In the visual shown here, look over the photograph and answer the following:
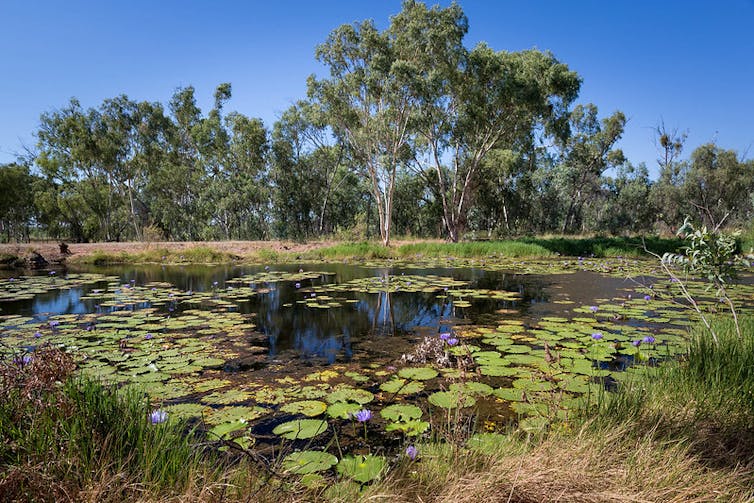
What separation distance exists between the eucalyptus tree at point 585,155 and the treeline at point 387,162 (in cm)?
11

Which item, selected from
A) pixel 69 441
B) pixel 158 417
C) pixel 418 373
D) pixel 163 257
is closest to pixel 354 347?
pixel 418 373

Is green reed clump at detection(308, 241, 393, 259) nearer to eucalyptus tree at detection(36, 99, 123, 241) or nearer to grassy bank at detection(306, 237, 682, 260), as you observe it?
grassy bank at detection(306, 237, 682, 260)

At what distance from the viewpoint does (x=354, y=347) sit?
4.74 metres

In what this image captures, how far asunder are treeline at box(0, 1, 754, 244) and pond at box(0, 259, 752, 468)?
12.9m

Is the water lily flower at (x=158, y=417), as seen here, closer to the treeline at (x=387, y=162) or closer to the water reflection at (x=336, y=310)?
the water reflection at (x=336, y=310)

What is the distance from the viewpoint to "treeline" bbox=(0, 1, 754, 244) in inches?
725

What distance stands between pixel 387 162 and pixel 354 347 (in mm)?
16728

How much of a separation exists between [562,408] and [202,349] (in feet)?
12.5

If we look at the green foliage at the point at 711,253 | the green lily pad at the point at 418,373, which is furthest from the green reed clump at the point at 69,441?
the green foliage at the point at 711,253

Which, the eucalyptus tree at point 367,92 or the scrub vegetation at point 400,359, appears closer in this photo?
the scrub vegetation at point 400,359

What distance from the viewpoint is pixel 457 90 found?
19.4 meters

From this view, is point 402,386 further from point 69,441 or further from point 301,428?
point 69,441

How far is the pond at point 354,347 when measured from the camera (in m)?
2.81

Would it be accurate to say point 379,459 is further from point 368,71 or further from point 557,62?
point 557,62
